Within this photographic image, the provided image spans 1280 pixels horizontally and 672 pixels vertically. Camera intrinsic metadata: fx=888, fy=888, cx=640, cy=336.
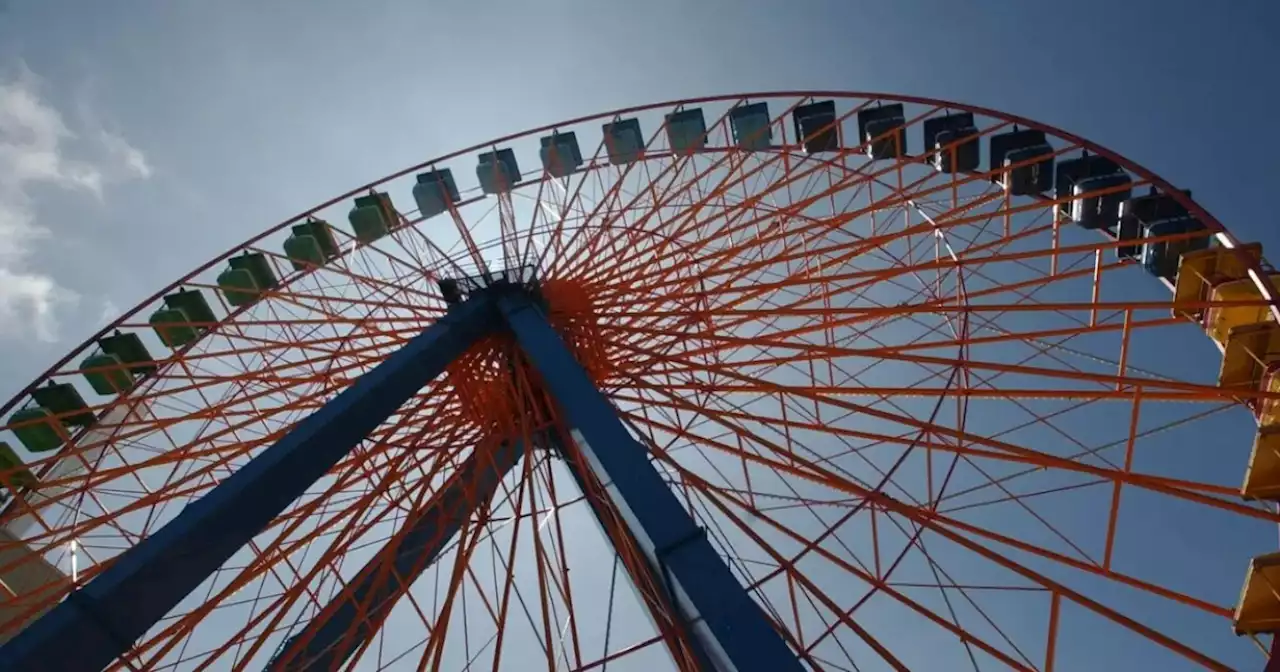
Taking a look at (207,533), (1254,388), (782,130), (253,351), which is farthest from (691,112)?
(207,533)

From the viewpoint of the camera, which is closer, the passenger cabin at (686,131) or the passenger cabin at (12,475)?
the passenger cabin at (12,475)

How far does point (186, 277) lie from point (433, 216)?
15.9ft

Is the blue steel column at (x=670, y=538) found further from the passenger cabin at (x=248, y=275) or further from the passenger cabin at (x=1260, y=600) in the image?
the passenger cabin at (x=248, y=275)

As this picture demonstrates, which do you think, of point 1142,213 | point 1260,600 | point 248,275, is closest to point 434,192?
point 248,275

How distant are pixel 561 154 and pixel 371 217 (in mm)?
4164

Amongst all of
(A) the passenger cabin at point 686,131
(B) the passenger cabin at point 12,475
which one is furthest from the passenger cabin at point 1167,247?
(B) the passenger cabin at point 12,475

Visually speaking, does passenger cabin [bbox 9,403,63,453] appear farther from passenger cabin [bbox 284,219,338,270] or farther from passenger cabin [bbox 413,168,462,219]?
passenger cabin [bbox 413,168,462,219]

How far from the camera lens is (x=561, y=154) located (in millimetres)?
18641

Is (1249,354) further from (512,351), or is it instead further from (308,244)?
(308,244)

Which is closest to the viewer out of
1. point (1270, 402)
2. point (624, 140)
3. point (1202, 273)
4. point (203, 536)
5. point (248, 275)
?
point (203, 536)

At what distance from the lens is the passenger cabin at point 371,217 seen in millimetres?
18469

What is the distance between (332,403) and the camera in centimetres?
1020

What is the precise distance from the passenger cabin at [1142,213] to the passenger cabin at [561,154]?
10.5m

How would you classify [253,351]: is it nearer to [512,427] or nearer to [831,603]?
[512,427]
